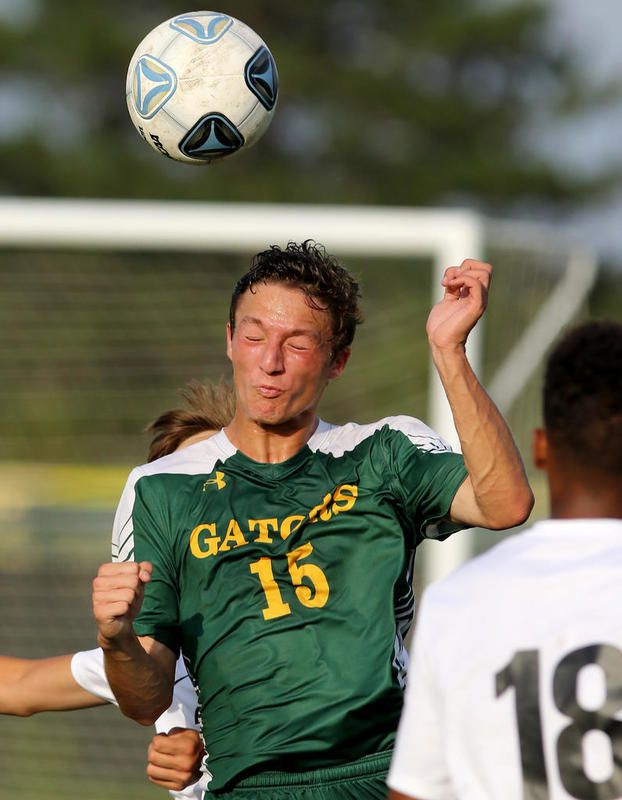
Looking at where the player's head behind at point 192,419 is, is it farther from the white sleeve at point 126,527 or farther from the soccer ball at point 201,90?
the soccer ball at point 201,90

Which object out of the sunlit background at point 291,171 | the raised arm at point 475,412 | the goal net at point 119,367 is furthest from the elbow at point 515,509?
the sunlit background at point 291,171

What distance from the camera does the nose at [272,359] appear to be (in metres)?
3.86

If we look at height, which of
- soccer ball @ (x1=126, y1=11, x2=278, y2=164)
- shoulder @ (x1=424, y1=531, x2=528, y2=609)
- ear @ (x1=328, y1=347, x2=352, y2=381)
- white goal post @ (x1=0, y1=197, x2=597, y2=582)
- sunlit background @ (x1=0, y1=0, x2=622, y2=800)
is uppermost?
sunlit background @ (x1=0, y1=0, x2=622, y2=800)

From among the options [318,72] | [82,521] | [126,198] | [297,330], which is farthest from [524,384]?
[318,72]

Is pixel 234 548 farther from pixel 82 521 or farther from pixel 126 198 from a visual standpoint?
pixel 126 198

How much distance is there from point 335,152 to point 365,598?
24.2m

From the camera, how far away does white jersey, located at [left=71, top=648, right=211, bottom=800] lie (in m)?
4.00

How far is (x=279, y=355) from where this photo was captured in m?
3.89

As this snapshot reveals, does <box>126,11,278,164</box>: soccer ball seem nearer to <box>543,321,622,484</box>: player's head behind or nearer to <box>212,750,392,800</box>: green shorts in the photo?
<box>212,750,392,800</box>: green shorts

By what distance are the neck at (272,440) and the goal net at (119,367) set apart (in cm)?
400

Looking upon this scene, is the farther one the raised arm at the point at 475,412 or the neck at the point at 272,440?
the neck at the point at 272,440

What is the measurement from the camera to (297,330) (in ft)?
12.9

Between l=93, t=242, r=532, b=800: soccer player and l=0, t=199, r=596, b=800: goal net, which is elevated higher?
l=0, t=199, r=596, b=800: goal net

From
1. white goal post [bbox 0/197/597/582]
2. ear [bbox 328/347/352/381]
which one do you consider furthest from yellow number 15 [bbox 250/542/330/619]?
white goal post [bbox 0/197/597/582]
